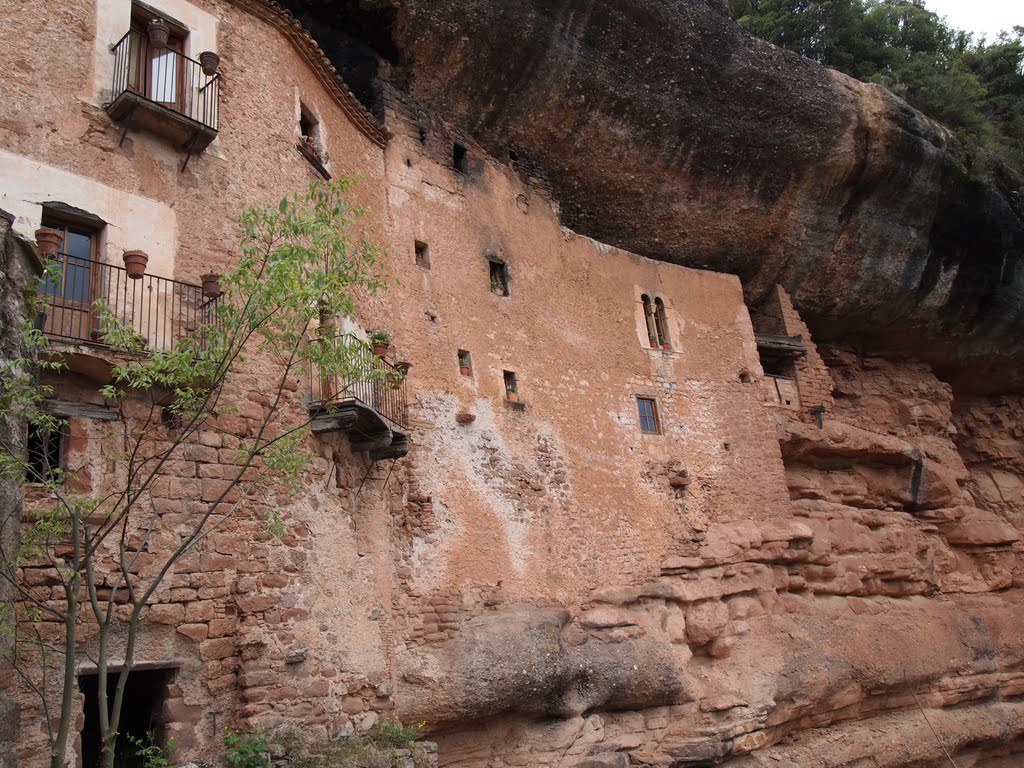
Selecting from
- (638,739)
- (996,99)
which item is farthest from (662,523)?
(996,99)

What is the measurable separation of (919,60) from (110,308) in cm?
2588

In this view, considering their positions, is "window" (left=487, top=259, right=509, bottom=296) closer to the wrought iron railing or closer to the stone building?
the stone building

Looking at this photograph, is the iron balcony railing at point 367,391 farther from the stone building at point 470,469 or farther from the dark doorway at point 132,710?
the dark doorway at point 132,710

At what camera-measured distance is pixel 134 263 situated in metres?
10.0

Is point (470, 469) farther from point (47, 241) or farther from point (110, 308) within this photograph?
point (47, 241)

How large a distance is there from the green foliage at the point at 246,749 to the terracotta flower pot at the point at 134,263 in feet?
15.9

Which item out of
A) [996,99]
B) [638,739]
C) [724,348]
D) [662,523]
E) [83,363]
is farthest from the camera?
Answer: [996,99]

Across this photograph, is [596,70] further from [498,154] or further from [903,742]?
[903,742]

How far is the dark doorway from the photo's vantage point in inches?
354

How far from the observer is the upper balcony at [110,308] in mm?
9359

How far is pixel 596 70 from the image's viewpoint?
18078mm

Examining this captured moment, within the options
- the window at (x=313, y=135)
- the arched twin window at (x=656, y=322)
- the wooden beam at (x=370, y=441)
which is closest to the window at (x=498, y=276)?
the arched twin window at (x=656, y=322)

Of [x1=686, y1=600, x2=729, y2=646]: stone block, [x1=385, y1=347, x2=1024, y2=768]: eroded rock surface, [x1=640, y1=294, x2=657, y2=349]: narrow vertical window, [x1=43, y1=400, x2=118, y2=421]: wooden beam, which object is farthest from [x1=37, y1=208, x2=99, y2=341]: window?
[x1=640, y1=294, x2=657, y2=349]: narrow vertical window

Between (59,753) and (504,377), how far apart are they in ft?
35.0
